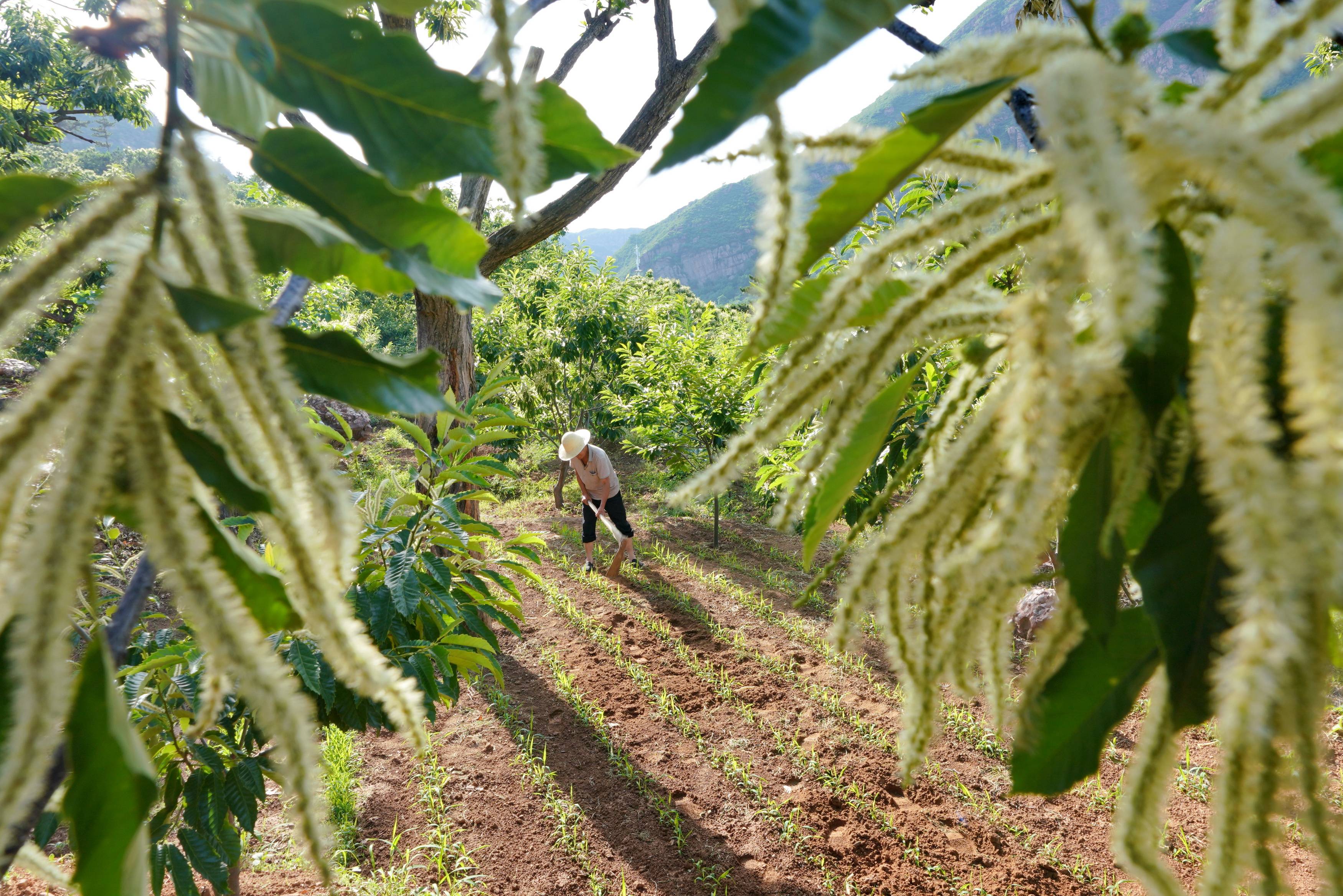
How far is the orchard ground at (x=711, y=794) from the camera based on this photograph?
3.12m

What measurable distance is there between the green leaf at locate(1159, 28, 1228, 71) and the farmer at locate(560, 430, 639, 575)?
21.0ft

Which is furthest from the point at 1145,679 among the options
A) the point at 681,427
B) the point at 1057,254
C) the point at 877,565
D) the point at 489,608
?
the point at 681,427

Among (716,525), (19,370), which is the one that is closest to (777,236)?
(716,525)

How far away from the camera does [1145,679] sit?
2.05ft

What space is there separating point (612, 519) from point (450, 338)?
131 inches

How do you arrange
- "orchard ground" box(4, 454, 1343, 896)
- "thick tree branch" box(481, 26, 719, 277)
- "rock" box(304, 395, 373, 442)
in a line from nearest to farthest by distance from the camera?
"thick tree branch" box(481, 26, 719, 277) < "orchard ground" box(4, 454, 1343, 896) < "rock" box(304, 395, 373, 442)

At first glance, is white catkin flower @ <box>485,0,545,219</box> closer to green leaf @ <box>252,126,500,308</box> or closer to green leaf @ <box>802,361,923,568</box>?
green leaf @ <box>252,126,500,308</box>

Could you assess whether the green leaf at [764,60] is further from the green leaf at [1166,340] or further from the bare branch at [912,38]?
the bare branch at [912,38]

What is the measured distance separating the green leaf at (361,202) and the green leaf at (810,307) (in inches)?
11.1

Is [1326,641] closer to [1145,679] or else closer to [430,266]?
[1145,679]

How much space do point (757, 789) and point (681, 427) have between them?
5.42 m

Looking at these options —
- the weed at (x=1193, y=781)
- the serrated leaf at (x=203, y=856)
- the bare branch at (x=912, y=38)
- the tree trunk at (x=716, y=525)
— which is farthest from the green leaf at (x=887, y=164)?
the tree trunk at (x=716, y=525)

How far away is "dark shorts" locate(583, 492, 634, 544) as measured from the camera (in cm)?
701

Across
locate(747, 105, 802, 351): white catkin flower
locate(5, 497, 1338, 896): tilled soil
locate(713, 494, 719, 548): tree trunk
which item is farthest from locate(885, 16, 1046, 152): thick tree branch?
locate(713, 494, 719, 548): tree trunk
